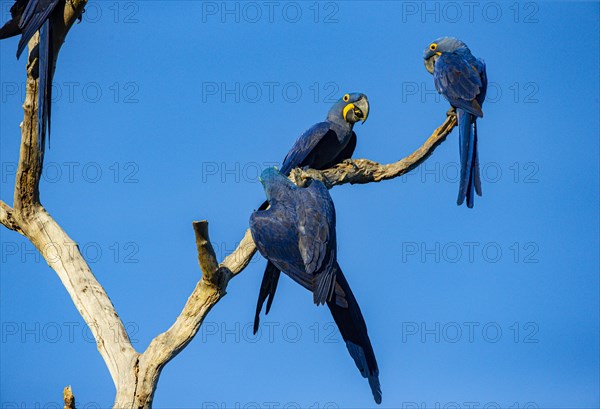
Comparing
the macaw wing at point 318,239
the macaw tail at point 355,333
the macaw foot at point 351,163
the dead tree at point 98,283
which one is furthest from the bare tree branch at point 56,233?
the macaw foot at point 351,163

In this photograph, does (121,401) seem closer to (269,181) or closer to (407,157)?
(269,181)

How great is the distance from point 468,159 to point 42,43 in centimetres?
336

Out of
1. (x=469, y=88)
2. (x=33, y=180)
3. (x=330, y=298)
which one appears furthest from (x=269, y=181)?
(x=469, y=88)

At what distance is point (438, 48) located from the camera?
7.80 meters

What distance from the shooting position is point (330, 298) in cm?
518

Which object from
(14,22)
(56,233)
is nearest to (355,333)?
(56,233)

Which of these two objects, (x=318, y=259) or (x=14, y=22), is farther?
(x=14, y=22)

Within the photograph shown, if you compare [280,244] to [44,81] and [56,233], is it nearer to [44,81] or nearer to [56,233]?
[56,233]

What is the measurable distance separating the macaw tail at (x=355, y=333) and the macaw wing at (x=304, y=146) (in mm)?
1838

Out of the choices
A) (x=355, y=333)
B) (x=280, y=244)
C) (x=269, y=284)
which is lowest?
(x=355, y=333)

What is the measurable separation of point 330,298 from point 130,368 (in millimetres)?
1300

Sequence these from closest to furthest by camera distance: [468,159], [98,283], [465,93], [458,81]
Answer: [98,283]
[468,159]
[465,93]
[458,81]

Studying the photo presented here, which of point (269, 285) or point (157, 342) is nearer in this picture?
point (157, 342)

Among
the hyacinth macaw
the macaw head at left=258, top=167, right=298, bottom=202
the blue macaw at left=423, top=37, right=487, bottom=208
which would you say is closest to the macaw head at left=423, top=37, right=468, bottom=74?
the blue macaw at left=423, top=37, right=487, bottom=208
